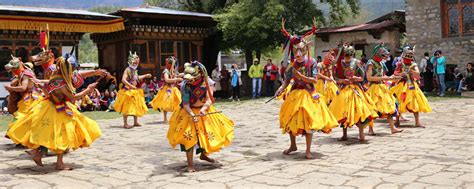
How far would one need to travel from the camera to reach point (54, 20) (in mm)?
18922

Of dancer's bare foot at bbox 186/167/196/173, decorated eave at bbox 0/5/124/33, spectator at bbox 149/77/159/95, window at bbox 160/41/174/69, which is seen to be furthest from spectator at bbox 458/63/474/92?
dancer's bare foot at bbox 186/167/196/173

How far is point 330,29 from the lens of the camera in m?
24.0

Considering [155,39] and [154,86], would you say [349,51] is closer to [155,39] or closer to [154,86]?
[154,86]

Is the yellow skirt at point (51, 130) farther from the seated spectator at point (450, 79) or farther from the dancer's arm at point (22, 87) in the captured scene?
the seated spectator at point (450, 79)

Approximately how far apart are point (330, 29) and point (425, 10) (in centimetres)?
473

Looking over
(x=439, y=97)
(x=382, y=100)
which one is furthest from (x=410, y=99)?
(x=439, y=97)

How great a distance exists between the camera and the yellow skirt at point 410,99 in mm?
10094

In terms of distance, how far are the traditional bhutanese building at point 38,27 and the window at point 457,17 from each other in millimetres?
13297

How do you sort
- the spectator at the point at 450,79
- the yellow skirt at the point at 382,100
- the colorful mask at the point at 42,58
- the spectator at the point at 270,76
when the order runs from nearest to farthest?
the colorful mask at the point at 42,58, the yellow skirt at the point at 382,100, the spectator at the point at 450,79, the spectator at the point at 270,76

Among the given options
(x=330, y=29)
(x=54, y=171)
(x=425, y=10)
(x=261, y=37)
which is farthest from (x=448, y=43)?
(x=54, y=171)

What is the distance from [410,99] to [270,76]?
39.2 ft

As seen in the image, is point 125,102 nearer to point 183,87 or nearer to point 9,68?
point 9,68

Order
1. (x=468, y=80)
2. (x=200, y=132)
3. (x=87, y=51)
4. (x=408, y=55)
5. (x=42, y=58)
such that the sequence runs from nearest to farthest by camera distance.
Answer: (x=200, y=132), (x=42, y=58), (x=408, y=55), (x=468, y=80), (x=87, y=51)

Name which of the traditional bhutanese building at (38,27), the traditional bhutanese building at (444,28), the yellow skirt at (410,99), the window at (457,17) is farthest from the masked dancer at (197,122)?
the window at (457,17)
